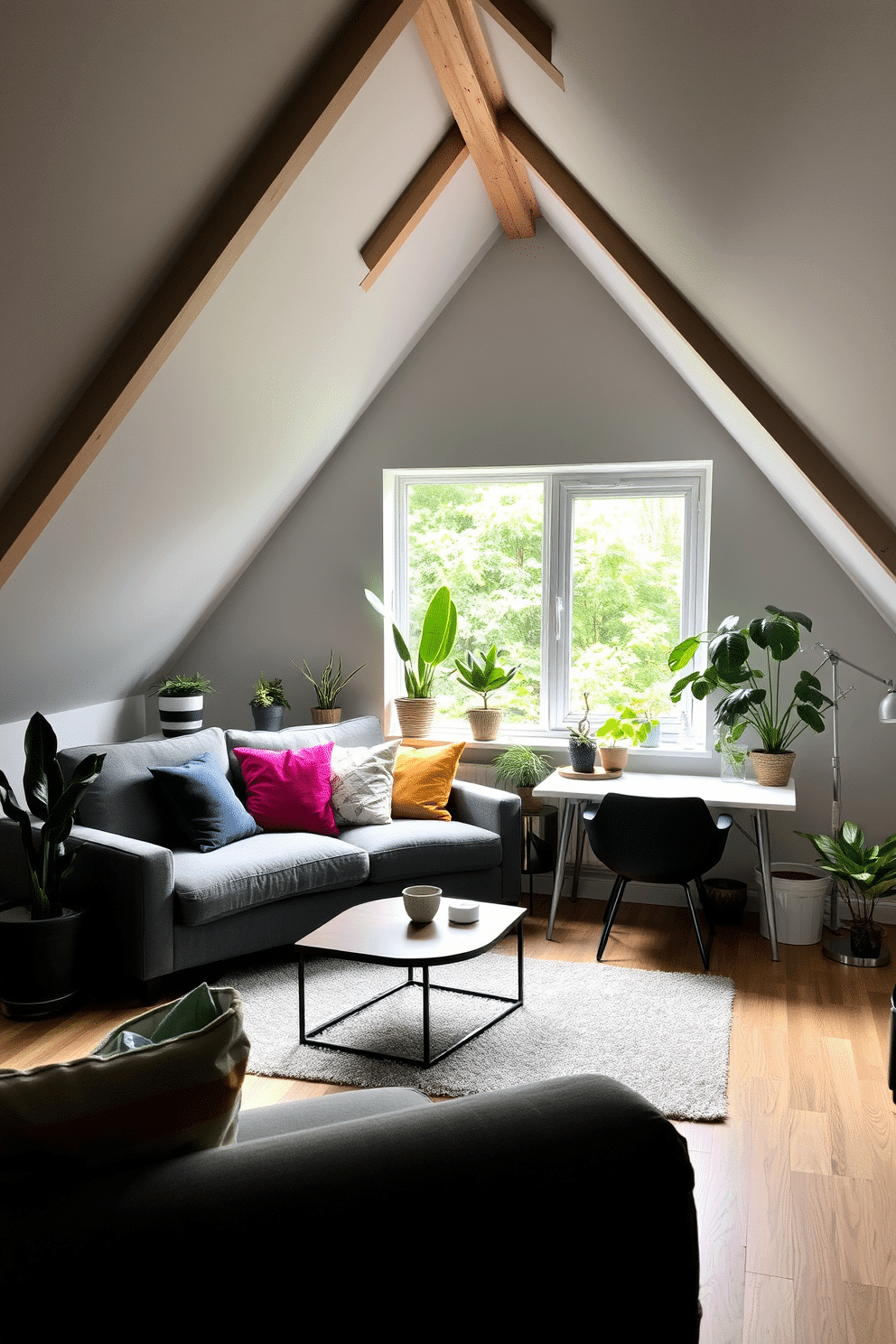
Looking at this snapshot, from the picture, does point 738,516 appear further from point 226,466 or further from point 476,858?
point 226,466

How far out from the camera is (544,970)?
3873 mm

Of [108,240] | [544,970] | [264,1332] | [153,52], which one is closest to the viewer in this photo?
[264,1332]

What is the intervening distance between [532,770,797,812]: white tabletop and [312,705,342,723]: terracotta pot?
1.14 m

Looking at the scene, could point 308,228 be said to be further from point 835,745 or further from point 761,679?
point 835,745

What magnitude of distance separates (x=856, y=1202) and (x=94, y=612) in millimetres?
3460

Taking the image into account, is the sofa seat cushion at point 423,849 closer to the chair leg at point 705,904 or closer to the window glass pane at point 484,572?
the chair leg at point 705,904

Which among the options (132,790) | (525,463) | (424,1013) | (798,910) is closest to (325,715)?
(132,790)

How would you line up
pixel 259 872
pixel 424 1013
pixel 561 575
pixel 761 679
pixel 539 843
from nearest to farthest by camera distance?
pixel 424 1013 < pixel 259 872 < pixel 761 679 < pixel 539 843 < pixel 561 575

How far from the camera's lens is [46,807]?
11.5 feet

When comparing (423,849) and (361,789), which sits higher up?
(361,789)

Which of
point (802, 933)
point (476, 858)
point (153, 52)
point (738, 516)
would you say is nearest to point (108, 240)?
point (153, 52)

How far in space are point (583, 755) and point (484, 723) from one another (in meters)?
0.65

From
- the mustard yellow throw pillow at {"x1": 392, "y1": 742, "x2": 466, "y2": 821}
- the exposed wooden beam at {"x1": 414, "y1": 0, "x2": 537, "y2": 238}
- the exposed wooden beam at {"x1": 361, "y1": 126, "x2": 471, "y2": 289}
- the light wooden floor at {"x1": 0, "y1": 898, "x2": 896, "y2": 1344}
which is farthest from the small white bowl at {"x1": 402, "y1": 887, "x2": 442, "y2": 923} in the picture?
the exposed wooden beam at {"x1": 414, "y1": 0, "x2": 537, "y2": 238}

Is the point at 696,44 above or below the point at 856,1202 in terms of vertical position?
above
